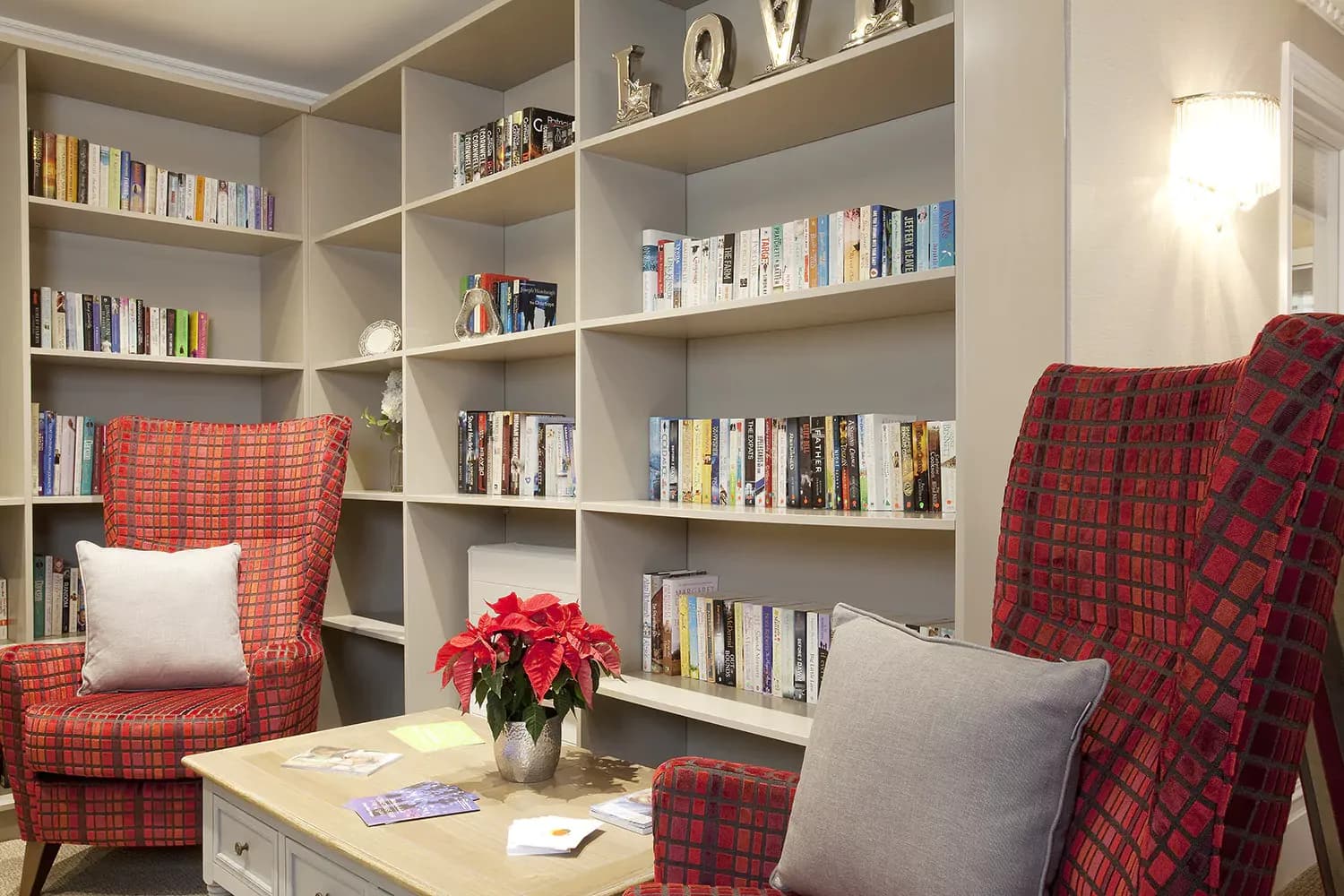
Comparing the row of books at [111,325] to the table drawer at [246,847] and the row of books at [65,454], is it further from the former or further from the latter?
the table drawer at [246,847]

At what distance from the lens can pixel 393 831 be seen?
172 centimetres

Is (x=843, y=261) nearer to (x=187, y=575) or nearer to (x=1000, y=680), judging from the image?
(x=1000, y=680)

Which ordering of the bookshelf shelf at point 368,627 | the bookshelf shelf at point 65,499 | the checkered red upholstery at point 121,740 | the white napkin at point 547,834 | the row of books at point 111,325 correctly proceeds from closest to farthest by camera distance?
the white napkin at point 547,834
the checkered red upholstery at point 121,740
the bookshelf shelf at point 65,499
the row of books at point 111,325
the bookshelf shelf at point 368,627

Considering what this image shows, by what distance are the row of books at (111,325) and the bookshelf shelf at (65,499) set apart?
1.55 ft

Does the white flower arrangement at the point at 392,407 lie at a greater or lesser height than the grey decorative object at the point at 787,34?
lesser

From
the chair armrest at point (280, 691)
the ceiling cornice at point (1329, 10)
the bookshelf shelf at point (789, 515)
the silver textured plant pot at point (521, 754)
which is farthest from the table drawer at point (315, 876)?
the ceiling cornice at point (1329, 10)

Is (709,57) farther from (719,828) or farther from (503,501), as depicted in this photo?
(719,828)

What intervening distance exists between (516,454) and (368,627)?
3.27ft

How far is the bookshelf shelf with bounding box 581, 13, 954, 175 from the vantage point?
1986 mm

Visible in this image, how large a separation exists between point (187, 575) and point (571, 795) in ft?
4.92

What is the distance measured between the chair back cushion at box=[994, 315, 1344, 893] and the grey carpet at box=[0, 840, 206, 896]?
7.92 ft

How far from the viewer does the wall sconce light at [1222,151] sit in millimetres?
2314

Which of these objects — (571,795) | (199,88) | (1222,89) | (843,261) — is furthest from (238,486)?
(1222,89)

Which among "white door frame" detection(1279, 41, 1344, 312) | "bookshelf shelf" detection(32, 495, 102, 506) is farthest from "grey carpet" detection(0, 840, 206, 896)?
"white door frame" detection(1279, 41, 1344, 312)
